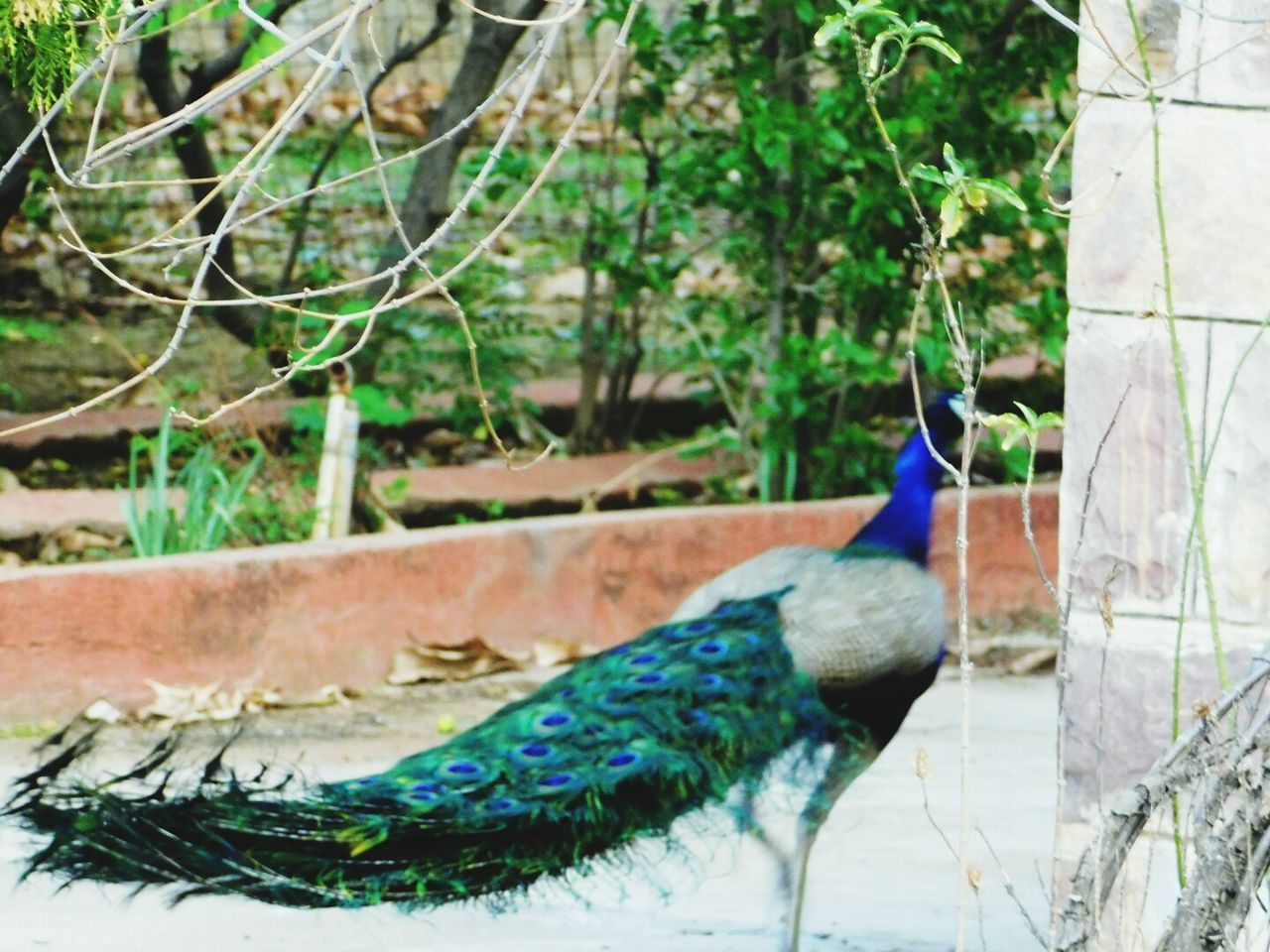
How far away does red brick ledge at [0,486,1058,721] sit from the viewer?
5324mm

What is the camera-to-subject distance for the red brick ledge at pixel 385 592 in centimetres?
532

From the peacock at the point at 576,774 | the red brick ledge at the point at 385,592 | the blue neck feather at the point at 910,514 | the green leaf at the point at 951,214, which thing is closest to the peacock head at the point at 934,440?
the blue neck feather at the point at 910,514

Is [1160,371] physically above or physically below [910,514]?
above

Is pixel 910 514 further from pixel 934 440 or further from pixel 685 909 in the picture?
pixel 685 909

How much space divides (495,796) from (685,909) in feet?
2.58

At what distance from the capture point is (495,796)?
364cm

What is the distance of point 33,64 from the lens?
9.89 ft

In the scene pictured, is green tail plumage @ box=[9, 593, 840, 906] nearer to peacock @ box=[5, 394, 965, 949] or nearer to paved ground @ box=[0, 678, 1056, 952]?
peacock @ box=[5, 394, 965, 949]

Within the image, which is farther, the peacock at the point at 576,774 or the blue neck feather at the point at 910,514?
the blue neck feather at the point at 910,514

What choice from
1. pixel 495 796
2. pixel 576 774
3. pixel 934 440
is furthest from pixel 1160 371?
pixel 934 440

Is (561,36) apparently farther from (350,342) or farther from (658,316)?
(350,342)

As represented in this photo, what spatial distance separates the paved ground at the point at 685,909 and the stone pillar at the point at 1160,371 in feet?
1.91

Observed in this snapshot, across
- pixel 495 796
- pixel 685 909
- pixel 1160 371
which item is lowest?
pixel 685 909

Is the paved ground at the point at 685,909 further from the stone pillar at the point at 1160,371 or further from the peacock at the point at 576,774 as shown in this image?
the stone pillar at the point at 1160,371
